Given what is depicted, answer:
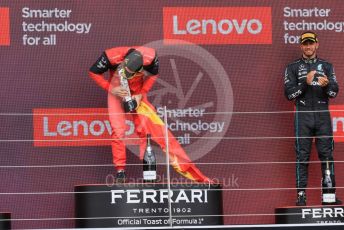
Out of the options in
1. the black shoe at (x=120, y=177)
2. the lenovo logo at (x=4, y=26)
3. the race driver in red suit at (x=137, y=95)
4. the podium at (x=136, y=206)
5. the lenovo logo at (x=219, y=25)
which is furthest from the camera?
the lenovo logo at (x=219, y=25)

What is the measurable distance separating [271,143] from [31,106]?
81.9 inches

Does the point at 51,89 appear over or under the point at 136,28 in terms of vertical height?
under

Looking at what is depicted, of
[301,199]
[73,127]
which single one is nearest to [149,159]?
[73,127]

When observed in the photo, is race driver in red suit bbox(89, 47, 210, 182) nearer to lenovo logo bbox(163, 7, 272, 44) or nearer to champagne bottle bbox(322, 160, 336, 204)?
lenovo logo bbox(163, 7, 272, 44)

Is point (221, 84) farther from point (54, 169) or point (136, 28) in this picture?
point (54, 169)

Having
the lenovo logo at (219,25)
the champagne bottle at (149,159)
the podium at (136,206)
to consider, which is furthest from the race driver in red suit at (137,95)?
the lenovo logo at (219,25)

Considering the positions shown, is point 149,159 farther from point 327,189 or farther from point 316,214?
point 327,189

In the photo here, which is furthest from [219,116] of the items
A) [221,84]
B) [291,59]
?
[291,59]

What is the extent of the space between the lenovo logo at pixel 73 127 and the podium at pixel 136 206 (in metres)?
1.06

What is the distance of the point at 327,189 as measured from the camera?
777 centimetres

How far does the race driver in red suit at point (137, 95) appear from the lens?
24.9 feet

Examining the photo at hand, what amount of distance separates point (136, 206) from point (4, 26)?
2.08 m

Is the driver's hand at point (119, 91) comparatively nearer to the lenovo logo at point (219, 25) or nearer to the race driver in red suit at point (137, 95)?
the race driver in red suit at point (137, 95)

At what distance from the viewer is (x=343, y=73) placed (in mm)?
8641
